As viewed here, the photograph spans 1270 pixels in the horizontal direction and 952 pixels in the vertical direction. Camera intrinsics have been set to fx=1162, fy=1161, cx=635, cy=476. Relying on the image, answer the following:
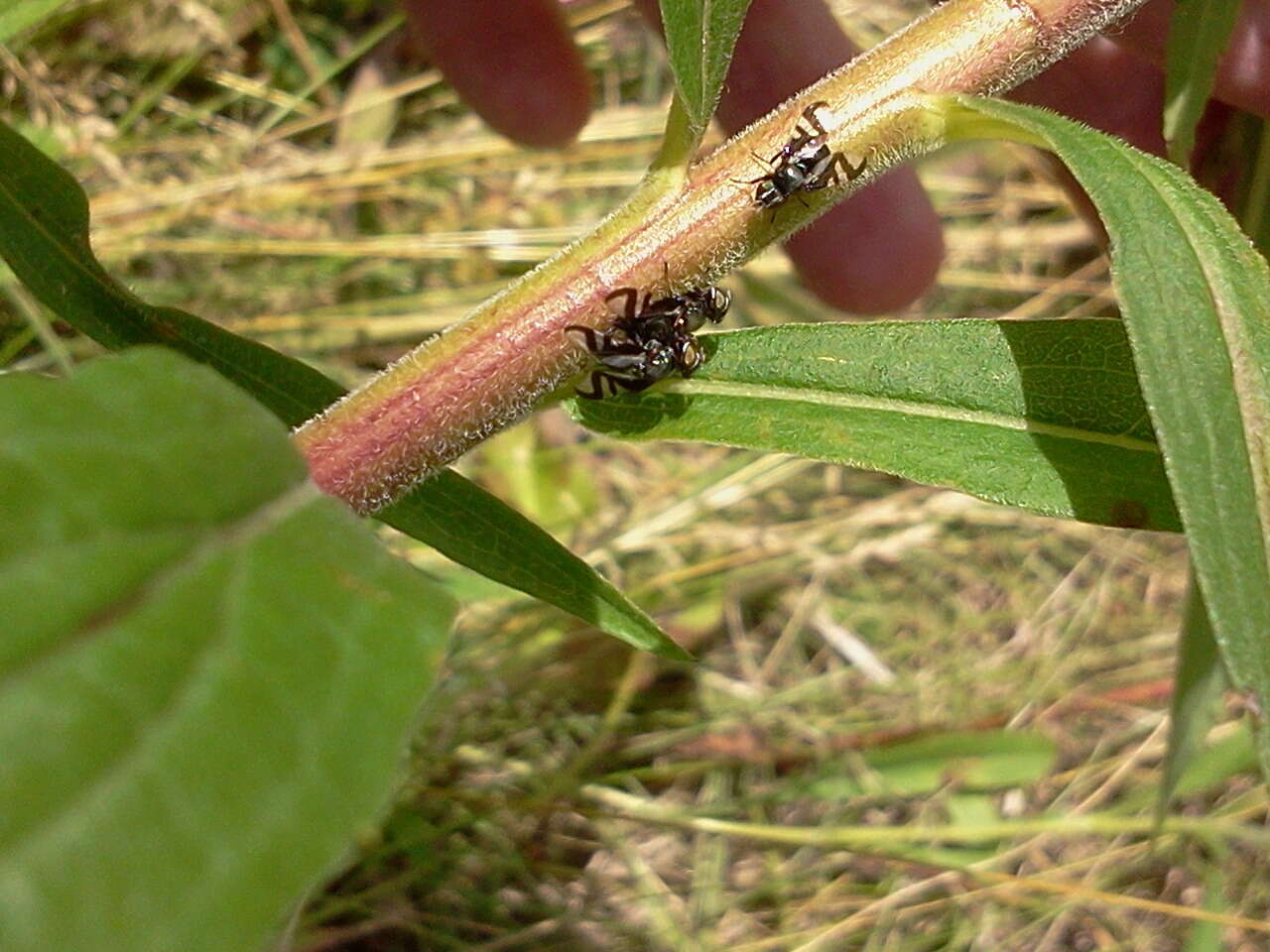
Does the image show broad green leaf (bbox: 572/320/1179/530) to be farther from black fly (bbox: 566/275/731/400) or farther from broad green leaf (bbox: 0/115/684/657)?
broad green leaf (bbox: 0/115/684/657)

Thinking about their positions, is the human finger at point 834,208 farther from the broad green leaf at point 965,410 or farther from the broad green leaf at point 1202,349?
the broad green leaf at point 1202,349

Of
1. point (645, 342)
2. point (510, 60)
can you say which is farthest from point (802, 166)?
point (510, 60)

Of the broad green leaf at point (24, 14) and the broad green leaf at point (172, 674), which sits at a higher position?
the broad green leaf at point (24, 14)

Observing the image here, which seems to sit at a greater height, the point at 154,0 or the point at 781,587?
the point at 154,0

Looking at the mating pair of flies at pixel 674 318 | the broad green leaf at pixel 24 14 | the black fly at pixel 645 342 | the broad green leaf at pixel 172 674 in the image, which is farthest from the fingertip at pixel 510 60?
the broad green leaf at pixel 172 674

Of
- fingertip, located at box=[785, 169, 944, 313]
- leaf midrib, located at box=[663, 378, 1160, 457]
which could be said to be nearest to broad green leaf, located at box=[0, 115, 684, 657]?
leaf midrib, located at box=[663, 378, 1160, 457]

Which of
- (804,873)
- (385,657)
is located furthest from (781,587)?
(385,657)

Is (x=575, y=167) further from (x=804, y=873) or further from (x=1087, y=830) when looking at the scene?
(x=1087, y=830)
